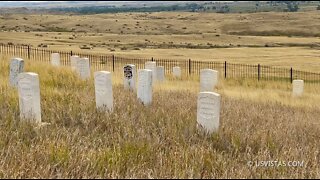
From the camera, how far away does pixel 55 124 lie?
763cm

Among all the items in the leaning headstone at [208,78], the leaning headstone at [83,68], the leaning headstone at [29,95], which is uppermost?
the leaning headstone at [29,95]

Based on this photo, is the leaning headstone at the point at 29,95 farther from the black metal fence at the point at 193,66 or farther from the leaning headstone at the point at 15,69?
the black metal fence at the point at 193,66

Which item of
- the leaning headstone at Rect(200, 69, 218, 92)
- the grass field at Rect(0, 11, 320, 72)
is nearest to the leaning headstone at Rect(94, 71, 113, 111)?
the leaning headstone at Rect(200, 69, 218, 92)

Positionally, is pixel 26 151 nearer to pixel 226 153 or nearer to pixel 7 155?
pixel 7 155

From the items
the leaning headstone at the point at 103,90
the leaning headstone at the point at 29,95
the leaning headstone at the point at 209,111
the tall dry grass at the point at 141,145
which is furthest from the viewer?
the leaning headstone at the point at 103,90

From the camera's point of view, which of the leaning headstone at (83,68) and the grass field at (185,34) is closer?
the leaning headstone at (83,68)

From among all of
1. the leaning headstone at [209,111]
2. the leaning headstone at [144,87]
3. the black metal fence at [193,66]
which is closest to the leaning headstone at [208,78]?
the leaning headstone at [144,87]

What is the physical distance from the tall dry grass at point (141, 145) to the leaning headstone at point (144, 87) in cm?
169

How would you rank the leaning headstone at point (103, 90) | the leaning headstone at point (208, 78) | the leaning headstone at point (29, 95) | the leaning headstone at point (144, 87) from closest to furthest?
1. the leaning headstone at point (29, 95)
2. the leaning headstone at point (103, 90)
3. the leaning headstone at point (144, 87)
4. the leaning headstone at point (208, 78)

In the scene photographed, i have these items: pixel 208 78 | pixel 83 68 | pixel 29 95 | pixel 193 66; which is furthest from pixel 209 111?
pixel 193 66

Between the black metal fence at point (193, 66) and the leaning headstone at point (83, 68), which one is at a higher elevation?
the leaning headstone at point (83, 68)

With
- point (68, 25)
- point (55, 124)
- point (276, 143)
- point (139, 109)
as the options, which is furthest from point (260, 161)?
point (68, 25)

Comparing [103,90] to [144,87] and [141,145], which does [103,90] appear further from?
[141,145]

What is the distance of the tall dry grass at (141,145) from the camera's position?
17.3ft
